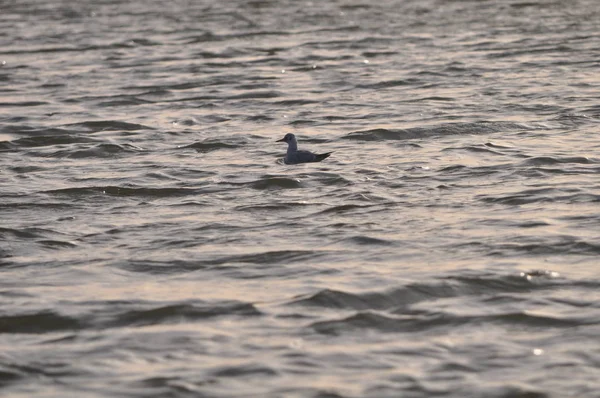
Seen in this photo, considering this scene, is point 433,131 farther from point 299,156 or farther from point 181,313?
point 181,313

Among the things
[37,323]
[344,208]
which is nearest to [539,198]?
[344,208]

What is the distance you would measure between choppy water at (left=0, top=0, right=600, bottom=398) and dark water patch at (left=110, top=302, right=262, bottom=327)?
0.07 feet

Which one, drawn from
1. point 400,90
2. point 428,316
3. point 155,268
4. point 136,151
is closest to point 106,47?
point 400,90

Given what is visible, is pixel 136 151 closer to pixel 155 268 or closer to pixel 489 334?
pixel 155 268

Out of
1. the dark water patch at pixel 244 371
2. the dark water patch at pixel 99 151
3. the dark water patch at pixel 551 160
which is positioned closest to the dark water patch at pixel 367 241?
the dark water patch at pixel 244 371

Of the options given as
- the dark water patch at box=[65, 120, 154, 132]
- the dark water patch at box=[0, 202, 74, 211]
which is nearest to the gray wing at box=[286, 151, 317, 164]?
the dark water patch at box=[0, 202, 74, 211]

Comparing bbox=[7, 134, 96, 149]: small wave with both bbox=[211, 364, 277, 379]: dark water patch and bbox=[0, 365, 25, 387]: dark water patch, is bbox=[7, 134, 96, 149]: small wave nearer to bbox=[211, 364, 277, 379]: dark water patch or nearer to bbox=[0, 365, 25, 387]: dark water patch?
bbox=[0, 365, 25, 387]: dark water patch

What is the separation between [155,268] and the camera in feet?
34.6

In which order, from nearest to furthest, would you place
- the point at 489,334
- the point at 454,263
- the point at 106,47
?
the point at 489,334 → the point at 454,263 → the point at 106,47

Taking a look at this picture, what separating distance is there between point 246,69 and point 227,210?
11268mm

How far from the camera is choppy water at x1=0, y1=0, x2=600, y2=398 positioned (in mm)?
8359

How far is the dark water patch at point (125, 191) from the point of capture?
44.5 feet

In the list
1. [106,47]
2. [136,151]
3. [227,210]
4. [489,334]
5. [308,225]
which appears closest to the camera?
[489,334]

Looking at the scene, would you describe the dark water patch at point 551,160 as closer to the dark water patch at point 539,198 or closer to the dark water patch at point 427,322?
the dark water patch at point 539,198
